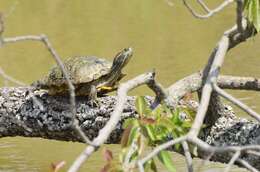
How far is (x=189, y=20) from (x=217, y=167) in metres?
5.18

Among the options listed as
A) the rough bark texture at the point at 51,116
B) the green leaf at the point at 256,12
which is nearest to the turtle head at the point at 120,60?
the rough bark texture at the point at 51,116

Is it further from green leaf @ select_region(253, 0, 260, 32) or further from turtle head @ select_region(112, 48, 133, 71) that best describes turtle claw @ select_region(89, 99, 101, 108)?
green leaf @ select_region(253, 0, 260, 32)

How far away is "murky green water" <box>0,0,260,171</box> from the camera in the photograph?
5492 mm

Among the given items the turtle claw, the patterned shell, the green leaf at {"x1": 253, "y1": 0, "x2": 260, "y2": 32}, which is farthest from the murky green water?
the green leaf at {"x1": 253, "y1": 0, "x2": 260, "y2": 32}

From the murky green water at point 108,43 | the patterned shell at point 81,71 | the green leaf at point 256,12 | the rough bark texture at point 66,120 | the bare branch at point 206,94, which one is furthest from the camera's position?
the murky green water at point 108,43

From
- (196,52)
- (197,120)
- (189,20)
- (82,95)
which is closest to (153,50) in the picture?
(196,52)

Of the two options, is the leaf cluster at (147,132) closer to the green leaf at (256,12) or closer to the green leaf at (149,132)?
the green leaf at (149,132)

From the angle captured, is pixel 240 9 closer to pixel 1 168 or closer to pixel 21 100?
pixel 21 100

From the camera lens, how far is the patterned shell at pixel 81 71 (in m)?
3.80

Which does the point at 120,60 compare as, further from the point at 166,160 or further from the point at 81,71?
the point at 166,160

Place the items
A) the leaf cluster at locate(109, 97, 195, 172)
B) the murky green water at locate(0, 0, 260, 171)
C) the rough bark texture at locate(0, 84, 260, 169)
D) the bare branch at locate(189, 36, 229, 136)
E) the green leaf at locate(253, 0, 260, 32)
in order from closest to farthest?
the bare branch at locate(189, 36, 229, 136) → the leaf cluster at locate(109, 97, 195, 172) → the green leaf at locate(253, 0, 260, 32) → the rough bark texture at locate(0, 84, 260, 169) → the murky green water at locate(0, 0, 260, 171)

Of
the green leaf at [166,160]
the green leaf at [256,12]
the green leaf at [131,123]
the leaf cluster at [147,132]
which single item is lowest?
the green leaf at [166,160]

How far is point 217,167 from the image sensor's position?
191 inches

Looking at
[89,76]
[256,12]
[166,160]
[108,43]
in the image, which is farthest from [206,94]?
[108,43]
